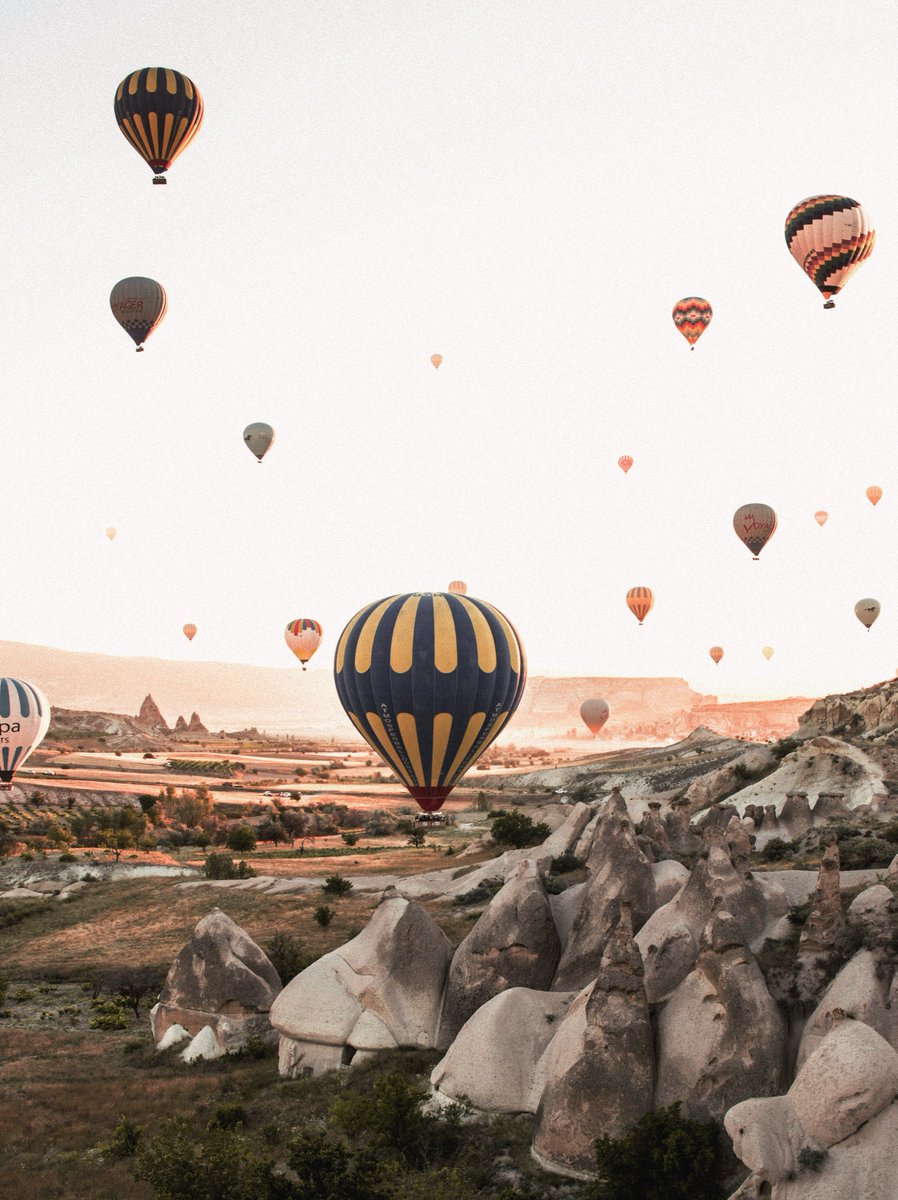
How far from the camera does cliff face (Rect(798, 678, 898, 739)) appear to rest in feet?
275

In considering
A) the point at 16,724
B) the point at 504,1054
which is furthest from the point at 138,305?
the point at 504,1054

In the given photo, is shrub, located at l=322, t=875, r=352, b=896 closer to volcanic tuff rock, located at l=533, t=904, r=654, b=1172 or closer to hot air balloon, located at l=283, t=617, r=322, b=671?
volcanic tuff rock, located at l=533, t=904, r=654, b=1172

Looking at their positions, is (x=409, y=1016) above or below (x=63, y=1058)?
above

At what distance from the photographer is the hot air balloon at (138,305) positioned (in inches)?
2680

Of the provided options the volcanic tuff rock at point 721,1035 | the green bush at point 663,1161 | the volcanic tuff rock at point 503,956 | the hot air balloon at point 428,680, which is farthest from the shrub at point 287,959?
the green bush at point 663,1161

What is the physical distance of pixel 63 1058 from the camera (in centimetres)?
3531

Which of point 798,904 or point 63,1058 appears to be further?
point 63,1058

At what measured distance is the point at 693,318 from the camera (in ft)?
251

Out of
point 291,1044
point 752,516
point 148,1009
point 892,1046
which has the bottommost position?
point 148,1009

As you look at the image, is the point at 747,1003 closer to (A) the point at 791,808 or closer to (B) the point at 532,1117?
(B) the point at 532,1117

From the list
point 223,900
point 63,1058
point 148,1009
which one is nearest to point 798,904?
point 63,1058

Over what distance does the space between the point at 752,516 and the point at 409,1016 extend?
6223 centimetres

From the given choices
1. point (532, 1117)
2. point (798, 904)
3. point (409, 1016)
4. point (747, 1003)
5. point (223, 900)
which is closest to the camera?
point (747, 1003)

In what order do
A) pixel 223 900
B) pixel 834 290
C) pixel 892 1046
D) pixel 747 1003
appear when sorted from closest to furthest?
pixel 892 1046
pixel 747 1003
pixel 223 900
pixel 834 290
